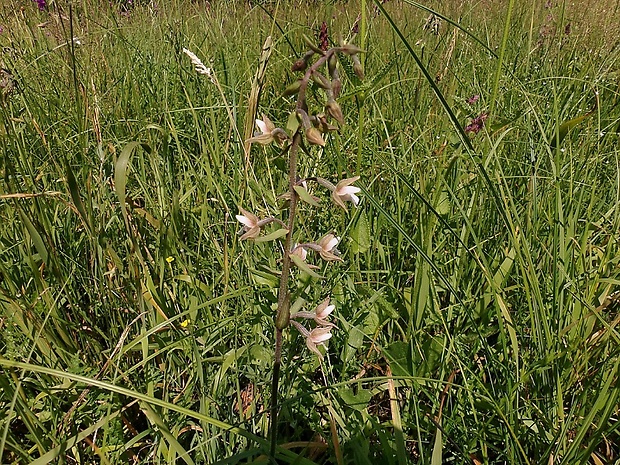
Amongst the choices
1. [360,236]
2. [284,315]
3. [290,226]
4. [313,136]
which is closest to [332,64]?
[313,136]

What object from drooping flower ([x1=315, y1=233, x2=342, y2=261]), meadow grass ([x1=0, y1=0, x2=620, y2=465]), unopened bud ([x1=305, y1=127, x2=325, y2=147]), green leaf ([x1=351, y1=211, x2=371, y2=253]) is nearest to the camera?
unopened bud ([x1=305, y1=127, x2=325, y2=147])

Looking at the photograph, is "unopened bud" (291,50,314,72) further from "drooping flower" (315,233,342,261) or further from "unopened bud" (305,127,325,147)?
"drooping flower" (315,233,342,261)

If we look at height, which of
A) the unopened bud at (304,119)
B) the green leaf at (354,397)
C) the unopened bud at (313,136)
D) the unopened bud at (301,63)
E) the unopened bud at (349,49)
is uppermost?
the unopened bud at (349,49)

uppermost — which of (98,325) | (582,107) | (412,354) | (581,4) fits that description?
(581,4)

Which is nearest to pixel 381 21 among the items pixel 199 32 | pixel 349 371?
pixel 199 32

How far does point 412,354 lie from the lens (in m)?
1.28

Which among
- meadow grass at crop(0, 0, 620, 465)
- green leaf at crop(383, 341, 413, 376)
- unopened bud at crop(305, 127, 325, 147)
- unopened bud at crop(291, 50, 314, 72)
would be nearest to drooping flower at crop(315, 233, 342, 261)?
meadow grass at crop(0, 0, 620, 465)

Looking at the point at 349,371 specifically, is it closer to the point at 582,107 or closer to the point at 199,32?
the point at 582,107

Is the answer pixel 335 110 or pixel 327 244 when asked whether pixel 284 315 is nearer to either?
pixel 327 244

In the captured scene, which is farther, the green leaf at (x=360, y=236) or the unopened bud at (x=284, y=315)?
the green leaf at (x=360, y=236)

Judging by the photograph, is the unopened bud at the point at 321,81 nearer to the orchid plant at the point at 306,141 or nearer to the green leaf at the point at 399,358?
the orchid plant at the point at 306,141

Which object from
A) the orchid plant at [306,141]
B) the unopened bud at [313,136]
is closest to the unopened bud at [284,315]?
the orchid plant at [306,141]

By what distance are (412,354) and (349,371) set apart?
0.22 metres

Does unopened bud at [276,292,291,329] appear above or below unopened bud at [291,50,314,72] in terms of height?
below
